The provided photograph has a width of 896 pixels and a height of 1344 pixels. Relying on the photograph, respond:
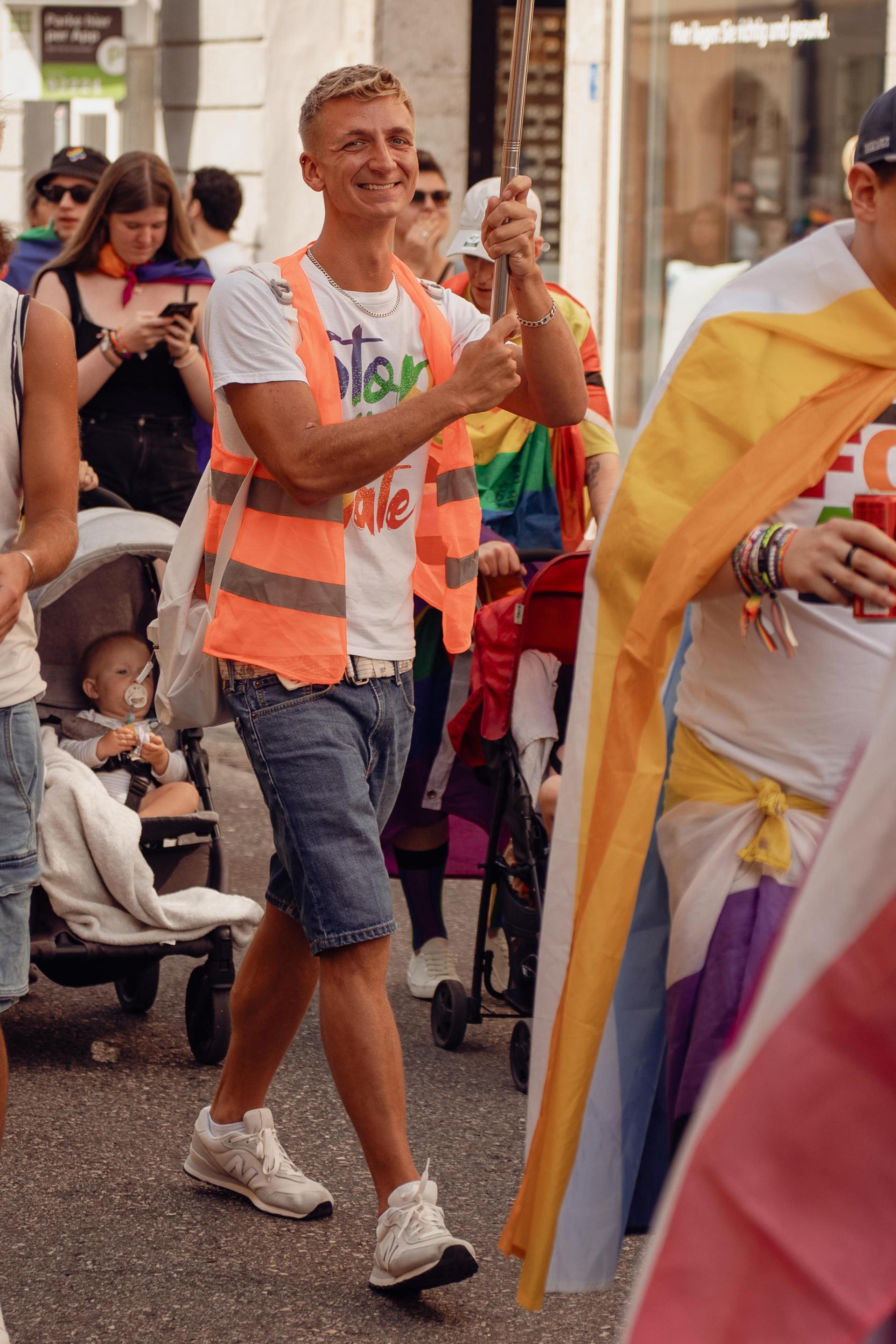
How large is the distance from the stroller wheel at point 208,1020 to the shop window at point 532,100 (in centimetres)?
887

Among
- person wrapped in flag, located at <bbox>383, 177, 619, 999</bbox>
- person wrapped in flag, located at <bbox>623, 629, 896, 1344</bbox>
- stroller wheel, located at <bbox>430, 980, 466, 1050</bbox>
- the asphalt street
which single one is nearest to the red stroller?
stroller wheel, located at <bbox>430, 980, 466, 1050</bbox>

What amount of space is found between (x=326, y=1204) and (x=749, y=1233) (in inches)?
105

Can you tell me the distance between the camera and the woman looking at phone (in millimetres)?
5984

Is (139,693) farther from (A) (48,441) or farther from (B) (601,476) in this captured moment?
(A) (48,441)

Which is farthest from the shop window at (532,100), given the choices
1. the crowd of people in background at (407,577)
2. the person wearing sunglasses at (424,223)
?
the crowd of people in background at (407,577)

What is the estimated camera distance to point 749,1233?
1225 millimetres

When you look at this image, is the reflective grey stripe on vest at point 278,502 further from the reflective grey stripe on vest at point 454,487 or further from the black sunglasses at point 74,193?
the black sunglasses at point 74,193

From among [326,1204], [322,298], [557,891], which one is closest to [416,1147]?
[326,1204]

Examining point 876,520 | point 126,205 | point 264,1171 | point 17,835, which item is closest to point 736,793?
point 876,520

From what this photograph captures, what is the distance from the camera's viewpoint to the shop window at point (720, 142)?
11.4 m

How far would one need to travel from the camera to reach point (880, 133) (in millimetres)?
2406

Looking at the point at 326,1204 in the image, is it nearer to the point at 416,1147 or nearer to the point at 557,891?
the point at 416,1147

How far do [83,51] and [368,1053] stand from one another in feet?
35.5

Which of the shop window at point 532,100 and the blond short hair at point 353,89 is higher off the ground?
the shop window at point 532,100
